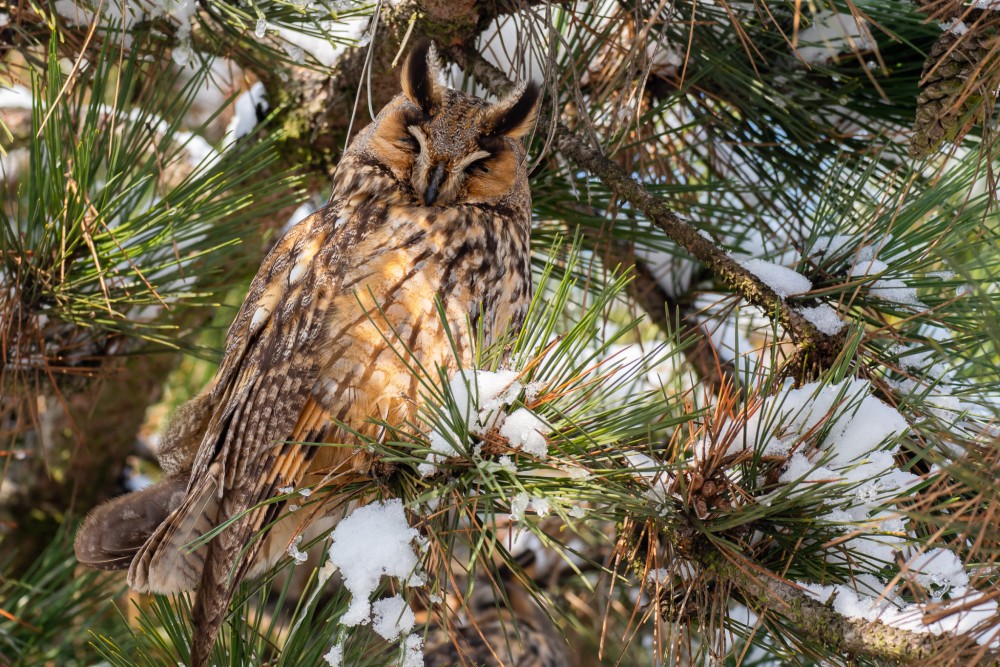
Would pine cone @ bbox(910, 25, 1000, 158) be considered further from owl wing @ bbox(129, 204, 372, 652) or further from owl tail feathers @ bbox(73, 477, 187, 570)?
owl tail feathers @ bbox(73, 477, 187, 570)

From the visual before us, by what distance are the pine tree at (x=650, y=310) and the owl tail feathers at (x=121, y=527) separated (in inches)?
5.4

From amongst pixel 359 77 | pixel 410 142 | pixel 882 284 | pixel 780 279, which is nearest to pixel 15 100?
pixel 359 77

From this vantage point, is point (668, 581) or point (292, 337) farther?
point (292, 337)

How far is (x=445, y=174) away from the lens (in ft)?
4.72

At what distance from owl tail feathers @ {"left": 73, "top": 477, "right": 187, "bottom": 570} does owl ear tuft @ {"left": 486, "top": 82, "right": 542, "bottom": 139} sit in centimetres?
83

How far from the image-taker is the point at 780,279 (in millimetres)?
1196

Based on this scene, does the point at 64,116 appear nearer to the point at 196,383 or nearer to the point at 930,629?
the point at 930,629

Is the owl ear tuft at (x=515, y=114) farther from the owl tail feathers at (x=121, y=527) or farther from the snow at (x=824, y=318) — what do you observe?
the owl tail feathers at (x=121, y=527)

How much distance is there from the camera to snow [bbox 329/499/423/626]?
0.94 meters

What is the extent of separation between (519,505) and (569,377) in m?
0.18

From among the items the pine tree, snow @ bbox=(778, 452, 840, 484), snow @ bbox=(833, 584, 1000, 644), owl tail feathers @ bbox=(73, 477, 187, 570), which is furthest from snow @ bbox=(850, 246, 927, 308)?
owl tail feathers @ bbox=(73, 477, 187, 570)

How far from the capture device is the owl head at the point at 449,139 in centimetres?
144

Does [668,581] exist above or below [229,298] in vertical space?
below

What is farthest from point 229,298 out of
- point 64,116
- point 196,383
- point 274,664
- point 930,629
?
point 930,629
